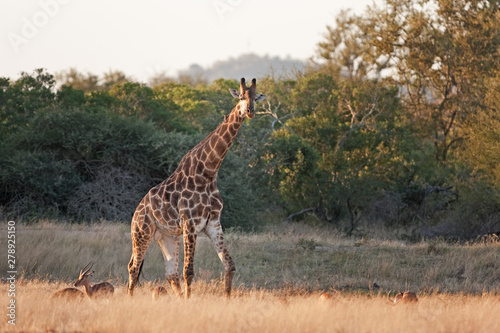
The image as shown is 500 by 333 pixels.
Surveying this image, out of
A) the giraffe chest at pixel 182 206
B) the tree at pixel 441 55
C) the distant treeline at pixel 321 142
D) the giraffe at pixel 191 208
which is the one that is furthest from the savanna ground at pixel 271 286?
the tree at pixel 441 55

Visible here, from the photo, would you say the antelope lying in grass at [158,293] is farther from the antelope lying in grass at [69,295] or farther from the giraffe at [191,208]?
the antelope lying in grass at [69,295]

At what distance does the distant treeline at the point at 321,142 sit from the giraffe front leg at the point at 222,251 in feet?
46.4

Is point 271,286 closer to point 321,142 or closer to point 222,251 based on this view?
point 222,251

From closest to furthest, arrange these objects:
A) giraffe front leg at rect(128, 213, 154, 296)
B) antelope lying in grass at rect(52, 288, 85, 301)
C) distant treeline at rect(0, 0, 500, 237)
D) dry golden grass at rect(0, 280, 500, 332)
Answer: dry golden grass at rect(0, 280, 500, 332)
antelope lying in grass at rect(52, 288, 85, 301)
giraffe front leg at rect(128, 213, 154, 296)
distant treeline at rect(0, 0, 500, 237)

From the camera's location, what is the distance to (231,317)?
868cm

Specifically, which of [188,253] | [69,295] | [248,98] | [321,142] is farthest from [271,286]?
[321,142]

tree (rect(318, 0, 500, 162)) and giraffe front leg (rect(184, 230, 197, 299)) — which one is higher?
tree (rect(318, 0, 500, 162))

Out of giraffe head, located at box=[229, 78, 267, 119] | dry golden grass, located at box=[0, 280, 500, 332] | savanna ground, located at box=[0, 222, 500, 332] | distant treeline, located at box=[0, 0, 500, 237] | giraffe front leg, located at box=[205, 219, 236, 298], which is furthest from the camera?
distant treeline, located at box=[0, 0, 500, 237]

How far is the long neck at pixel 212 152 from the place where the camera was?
37.8 ft

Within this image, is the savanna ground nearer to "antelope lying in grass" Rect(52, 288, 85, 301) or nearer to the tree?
"antelope lying in grass" Rect(52, 288, 85, 301)

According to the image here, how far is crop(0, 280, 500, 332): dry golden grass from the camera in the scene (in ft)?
27.1

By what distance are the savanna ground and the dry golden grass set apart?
0.02m

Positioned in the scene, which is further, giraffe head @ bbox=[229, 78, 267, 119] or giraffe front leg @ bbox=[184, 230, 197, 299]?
giraffe front leg @ bbox=[184, 230, 197, 299]

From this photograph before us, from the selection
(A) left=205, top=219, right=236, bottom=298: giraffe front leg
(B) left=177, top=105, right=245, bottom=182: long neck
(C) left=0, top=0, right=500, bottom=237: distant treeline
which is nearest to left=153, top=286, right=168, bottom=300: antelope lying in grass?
(A) left=205, top=219, right=236, bottom=298: giraffe front leg
